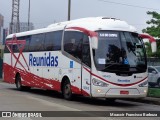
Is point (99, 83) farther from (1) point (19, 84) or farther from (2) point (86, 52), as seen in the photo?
(1) point (19, 84)

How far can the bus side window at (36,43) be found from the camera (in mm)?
23369

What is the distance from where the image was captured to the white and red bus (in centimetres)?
1786

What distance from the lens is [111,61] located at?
1794 centimetres

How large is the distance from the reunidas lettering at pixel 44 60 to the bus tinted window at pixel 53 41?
1.31 ft

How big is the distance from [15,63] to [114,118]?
15118 millimetres

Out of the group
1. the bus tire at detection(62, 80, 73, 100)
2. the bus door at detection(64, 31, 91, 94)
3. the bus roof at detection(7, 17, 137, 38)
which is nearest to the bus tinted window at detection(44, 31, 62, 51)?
the bus door at detection(64, 31, 91, 94)

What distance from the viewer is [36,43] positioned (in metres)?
24.1

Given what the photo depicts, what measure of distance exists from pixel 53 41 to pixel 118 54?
187 inches

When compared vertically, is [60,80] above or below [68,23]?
below

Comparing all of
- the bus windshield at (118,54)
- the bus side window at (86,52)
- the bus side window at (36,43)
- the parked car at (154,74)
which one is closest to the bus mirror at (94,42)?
the bus windshield at (118,54)

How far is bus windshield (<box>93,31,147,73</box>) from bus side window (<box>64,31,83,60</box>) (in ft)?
3.83

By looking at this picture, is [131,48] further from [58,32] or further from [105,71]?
[58,32]

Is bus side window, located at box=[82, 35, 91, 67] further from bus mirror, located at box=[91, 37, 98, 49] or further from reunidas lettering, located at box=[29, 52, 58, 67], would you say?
reunidas lettering, located at box=[29, 52, 58, 67]

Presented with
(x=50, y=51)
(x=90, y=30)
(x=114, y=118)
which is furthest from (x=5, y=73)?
(x=114, y=118)
